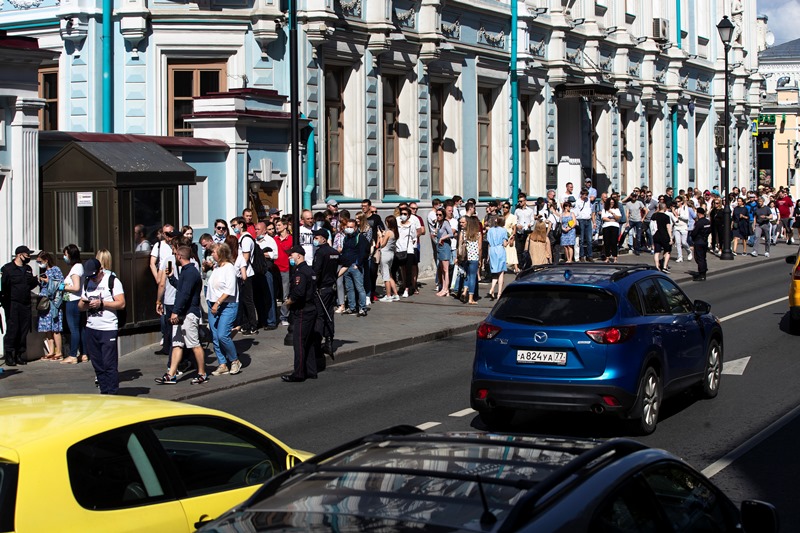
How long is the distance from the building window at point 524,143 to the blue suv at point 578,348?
23.2m

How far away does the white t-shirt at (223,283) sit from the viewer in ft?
49.6

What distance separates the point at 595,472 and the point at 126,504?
2.51 metres

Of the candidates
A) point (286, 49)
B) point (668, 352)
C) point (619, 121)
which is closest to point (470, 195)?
point (286, 49)

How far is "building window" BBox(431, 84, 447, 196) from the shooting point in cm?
3062

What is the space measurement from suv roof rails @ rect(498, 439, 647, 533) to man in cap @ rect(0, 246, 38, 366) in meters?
13.0

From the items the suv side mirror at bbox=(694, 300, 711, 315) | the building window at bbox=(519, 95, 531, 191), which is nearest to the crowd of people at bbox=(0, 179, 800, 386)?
the building window at bbox=(519, 95, 531, 191)

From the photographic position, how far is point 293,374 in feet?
50.8

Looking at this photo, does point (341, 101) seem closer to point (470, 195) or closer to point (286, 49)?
point (286, 49)

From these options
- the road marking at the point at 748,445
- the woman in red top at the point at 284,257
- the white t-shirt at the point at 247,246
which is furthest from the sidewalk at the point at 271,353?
the road marking at the point at 748,445

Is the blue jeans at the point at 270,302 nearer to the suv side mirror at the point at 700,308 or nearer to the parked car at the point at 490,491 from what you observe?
the suv side mirror at the point at 700,308

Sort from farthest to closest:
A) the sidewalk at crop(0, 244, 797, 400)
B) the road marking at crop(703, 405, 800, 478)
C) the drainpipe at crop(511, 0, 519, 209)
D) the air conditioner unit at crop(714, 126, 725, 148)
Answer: the air conditioner unit at crop(714, 126, 725, 148)
the drainpipe at crop(511, 0, 519, 209)
the sidewalk at crop(0, 244, 797, 400)
the road marking at crop(703, 405, 800, 478)

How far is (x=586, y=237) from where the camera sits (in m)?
30.9

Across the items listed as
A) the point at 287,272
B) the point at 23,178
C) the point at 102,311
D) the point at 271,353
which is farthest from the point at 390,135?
the point at 102,311

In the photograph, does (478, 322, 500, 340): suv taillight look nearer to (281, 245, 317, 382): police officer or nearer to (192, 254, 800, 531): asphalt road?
(192, 254, 800, 531): asphalt road
